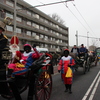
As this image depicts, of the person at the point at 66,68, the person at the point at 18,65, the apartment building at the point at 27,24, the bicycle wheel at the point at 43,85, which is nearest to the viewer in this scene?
the person at the point at 18,65

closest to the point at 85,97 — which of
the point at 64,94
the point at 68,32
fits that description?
the point at 64,94

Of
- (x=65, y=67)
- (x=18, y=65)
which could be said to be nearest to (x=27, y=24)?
(x=65, y=67)

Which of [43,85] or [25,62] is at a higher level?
[25,62]

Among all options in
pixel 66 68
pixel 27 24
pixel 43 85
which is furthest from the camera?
pixel 27 24

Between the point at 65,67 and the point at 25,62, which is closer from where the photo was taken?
the point at 25,62

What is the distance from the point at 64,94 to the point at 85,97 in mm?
827

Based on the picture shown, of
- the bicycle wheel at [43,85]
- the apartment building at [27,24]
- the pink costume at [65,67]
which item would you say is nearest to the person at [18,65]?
the bicycle wheel at [43,85]

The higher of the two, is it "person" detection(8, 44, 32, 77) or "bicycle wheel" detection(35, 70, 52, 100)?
"person" detection(8, 44, 32, 77)

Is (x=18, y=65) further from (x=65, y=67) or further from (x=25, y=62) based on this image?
(x=65, y=67)

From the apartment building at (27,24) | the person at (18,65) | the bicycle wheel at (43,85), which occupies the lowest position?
the bicycle wheel at (43,85)

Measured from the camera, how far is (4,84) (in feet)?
10.7

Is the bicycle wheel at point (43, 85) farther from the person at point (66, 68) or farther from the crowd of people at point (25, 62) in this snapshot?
the person at point (66, 68)

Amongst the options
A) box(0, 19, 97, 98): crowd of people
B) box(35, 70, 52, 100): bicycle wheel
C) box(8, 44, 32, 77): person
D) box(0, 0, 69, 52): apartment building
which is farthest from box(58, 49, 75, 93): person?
box(0, 0, 69, 52): apartment building

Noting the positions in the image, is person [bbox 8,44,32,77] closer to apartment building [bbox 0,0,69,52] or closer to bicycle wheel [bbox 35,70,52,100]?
bicycle wheel [bbox 35,70,52,100]
